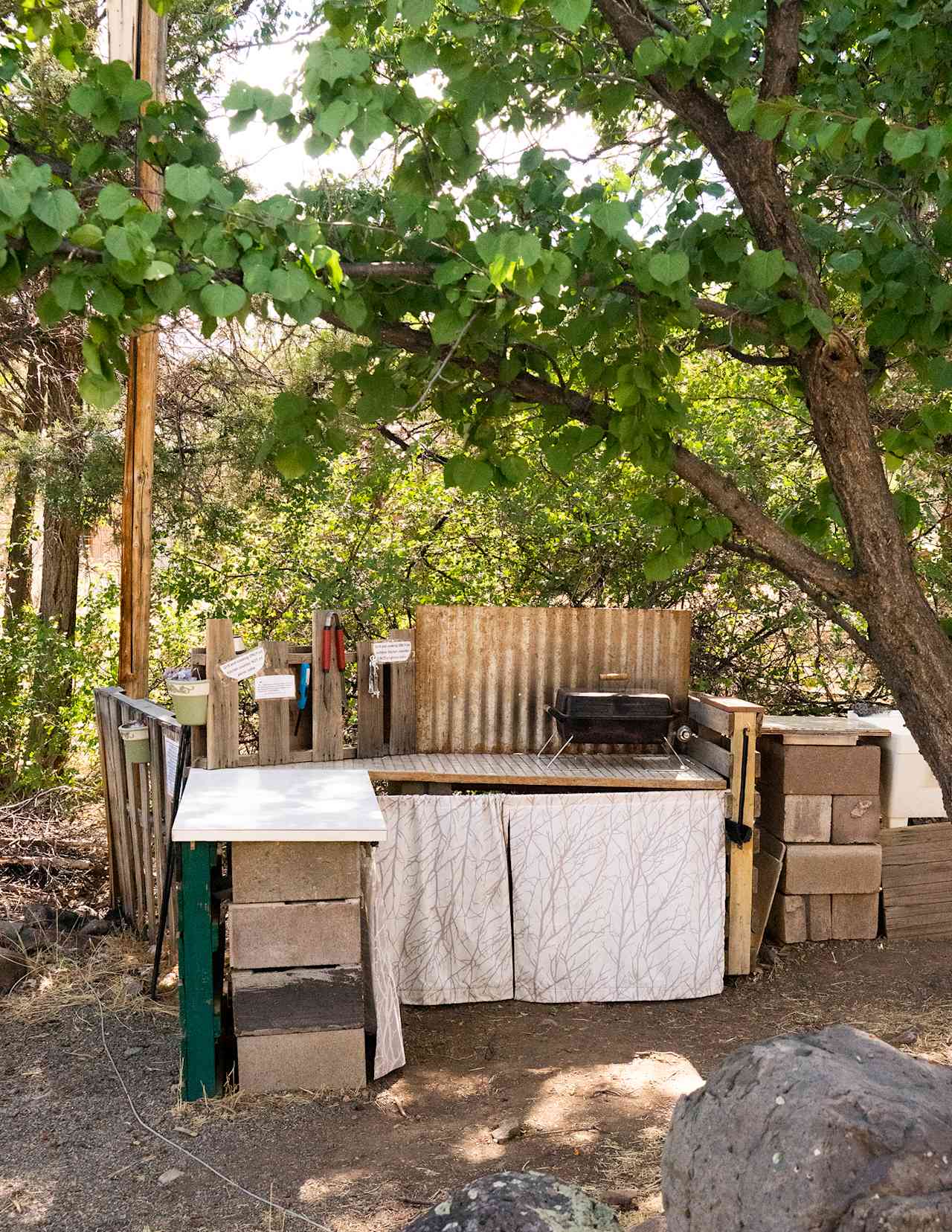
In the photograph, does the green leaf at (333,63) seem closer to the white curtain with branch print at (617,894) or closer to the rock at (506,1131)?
the white curtain with branch print at (617,894)

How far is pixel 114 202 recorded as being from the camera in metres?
3.05

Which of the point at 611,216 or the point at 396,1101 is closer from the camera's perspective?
the point at 611,216

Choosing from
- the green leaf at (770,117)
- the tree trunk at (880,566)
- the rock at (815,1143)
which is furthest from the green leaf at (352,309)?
the rock at (815,1143)

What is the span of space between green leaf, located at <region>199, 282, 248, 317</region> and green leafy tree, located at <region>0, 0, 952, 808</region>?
1cm

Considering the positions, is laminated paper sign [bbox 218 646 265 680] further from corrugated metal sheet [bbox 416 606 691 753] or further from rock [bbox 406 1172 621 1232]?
rock [bbox 406 1172 621 1232]

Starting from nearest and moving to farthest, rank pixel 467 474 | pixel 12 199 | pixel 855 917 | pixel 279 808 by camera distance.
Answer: pixel 12 199, pixel 467 474, pixel 279 808, pixel 855 917

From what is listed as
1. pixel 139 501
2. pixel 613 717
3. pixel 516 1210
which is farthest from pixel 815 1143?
pixel 139 501

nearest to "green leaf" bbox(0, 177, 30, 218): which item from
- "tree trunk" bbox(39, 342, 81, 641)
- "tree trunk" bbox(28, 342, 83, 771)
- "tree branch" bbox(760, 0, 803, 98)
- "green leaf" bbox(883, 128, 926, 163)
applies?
"green leaf" bbox(883, 128, 926, 163)

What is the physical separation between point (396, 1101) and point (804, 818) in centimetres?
276

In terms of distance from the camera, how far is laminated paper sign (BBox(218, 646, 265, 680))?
539 centimetres

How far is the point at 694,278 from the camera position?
404 cm

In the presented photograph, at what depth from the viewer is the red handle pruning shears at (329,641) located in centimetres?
577

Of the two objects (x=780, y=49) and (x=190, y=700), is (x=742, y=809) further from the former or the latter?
(x=780, y=49)

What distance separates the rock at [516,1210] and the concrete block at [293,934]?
5.64 feet
